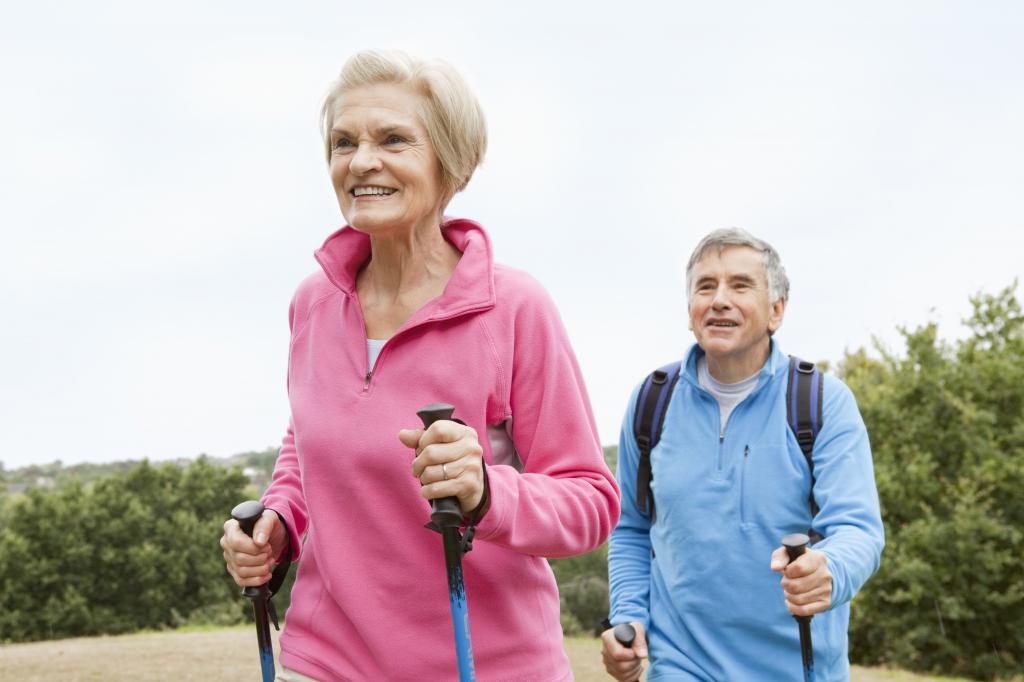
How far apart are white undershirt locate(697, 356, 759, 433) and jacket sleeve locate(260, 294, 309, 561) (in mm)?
1853

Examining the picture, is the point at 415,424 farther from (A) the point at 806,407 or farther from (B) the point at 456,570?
(A) the point at 806,407

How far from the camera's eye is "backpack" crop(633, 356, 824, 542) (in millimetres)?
3993

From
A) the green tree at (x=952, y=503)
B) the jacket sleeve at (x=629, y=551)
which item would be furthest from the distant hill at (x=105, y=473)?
the jacket sleeve at (x=629, y=551)

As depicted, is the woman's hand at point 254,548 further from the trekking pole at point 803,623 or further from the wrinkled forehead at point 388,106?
the trekking pole at point 803,623

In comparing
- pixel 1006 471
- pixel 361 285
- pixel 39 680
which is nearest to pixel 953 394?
pixel 1006 471

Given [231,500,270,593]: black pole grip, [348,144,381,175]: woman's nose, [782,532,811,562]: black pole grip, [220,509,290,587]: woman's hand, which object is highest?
[348,144,381,175]: woman's nose

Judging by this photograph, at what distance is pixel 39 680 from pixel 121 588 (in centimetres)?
3432

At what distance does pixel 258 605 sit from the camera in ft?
9.09

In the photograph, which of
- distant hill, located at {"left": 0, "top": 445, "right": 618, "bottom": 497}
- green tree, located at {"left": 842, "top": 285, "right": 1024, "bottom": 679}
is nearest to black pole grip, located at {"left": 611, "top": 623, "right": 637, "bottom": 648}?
green tree, located at {"left": 842, "top": 285, "right": 1024, "bottom": 679}

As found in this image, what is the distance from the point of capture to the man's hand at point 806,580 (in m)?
3.37

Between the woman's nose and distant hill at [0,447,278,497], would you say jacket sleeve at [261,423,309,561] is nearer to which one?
the woman's nose

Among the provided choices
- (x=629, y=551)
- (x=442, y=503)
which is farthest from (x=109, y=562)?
(x=442, y=503)

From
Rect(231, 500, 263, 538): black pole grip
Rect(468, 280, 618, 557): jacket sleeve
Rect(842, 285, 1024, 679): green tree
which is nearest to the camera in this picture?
Rect(468, 280, 618, 557): jacket sleeve

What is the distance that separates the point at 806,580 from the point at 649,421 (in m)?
1.10
